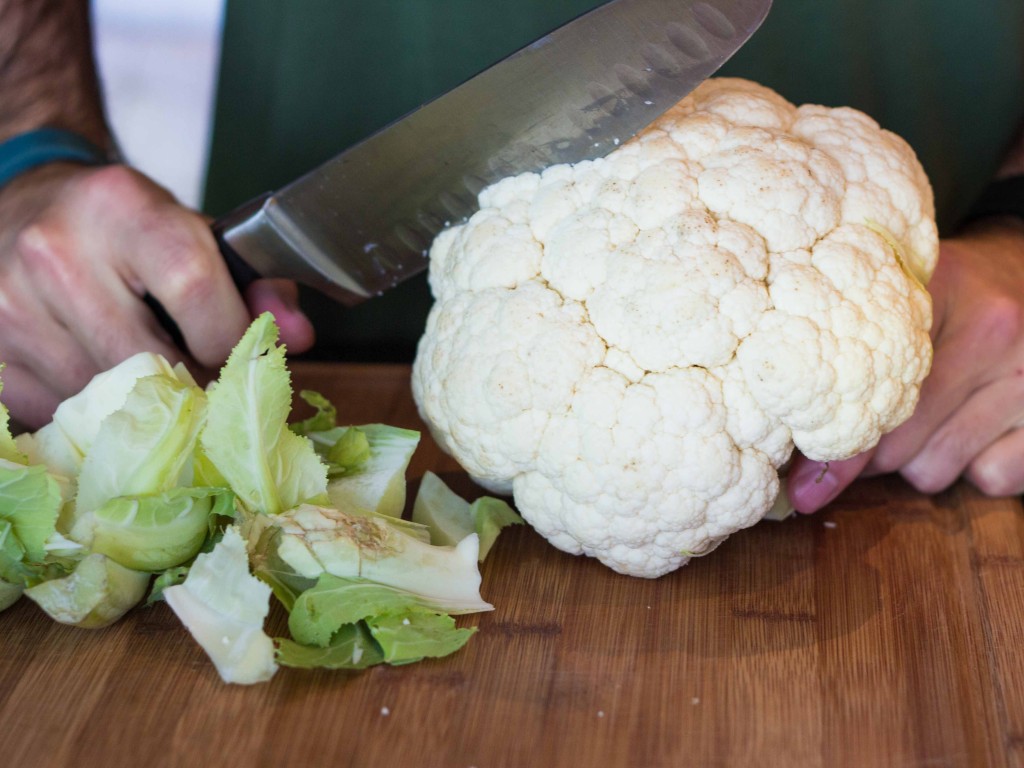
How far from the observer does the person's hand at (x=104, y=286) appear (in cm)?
120

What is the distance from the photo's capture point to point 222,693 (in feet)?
3.06

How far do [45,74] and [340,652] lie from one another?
1.07 m

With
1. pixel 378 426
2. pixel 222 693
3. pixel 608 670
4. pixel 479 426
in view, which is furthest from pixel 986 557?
pixel 222 693

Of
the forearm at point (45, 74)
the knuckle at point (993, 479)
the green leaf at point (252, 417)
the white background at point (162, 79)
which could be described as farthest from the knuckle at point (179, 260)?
the white background at point (162, 79)

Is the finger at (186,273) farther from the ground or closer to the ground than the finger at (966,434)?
farther from the ground

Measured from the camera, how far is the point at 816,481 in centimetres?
110

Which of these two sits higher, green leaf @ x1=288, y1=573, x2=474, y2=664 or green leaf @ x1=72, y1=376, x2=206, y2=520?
green leaf @ x1=72, y1=376, x2=206, y2=520

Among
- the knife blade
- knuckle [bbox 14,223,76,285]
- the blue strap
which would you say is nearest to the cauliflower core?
the knife blade

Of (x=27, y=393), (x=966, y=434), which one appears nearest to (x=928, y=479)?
(x=966, y=434)

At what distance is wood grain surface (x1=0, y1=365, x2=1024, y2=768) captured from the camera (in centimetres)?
88

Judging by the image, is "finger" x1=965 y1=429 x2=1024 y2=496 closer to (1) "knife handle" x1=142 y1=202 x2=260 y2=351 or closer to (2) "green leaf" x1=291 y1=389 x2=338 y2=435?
(2) "green leaf" x1=291 y1=389 x2=338 y2=435

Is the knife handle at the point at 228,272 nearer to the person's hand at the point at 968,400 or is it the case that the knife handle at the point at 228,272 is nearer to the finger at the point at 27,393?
the finger at the point at 27,393

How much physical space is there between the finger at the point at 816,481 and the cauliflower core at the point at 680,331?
0.28 ft

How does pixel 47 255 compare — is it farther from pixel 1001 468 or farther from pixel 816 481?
pixel 1001 468
